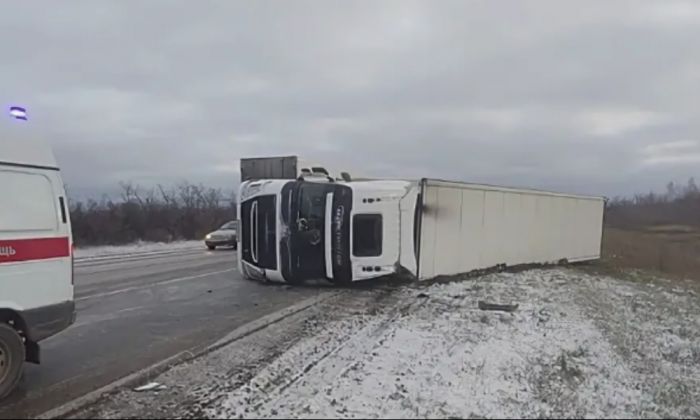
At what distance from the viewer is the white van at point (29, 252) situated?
214 inches

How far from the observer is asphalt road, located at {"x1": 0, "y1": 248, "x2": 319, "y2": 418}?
5891 mm

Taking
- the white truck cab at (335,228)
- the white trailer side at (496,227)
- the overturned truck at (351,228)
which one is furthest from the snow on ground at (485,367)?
the white trailer side at (496,227)

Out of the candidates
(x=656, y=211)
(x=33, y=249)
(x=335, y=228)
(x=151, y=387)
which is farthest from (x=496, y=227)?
(x=656, y=211)

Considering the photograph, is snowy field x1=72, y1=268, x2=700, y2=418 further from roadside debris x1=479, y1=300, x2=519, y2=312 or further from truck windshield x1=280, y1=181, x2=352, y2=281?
truck windshield x1=280, y1=181, x2=352, y2=281

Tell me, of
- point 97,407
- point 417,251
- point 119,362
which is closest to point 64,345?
point 119,362

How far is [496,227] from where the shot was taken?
18.2 m

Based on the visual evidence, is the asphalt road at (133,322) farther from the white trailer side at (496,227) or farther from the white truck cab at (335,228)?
the white trailer side at (496,227)

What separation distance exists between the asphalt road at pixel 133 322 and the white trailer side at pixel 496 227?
349cm

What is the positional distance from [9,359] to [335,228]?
831 centimetres

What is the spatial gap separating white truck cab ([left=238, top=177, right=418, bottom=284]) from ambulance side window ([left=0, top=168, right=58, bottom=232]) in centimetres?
772

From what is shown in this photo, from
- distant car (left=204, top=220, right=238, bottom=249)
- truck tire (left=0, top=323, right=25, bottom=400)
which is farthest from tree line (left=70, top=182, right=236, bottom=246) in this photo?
truck tire (left=0, top=323, right=25, bottom=400)

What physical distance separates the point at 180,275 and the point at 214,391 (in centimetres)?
1130

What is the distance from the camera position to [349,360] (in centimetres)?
668

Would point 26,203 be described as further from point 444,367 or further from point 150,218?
point 150,218
